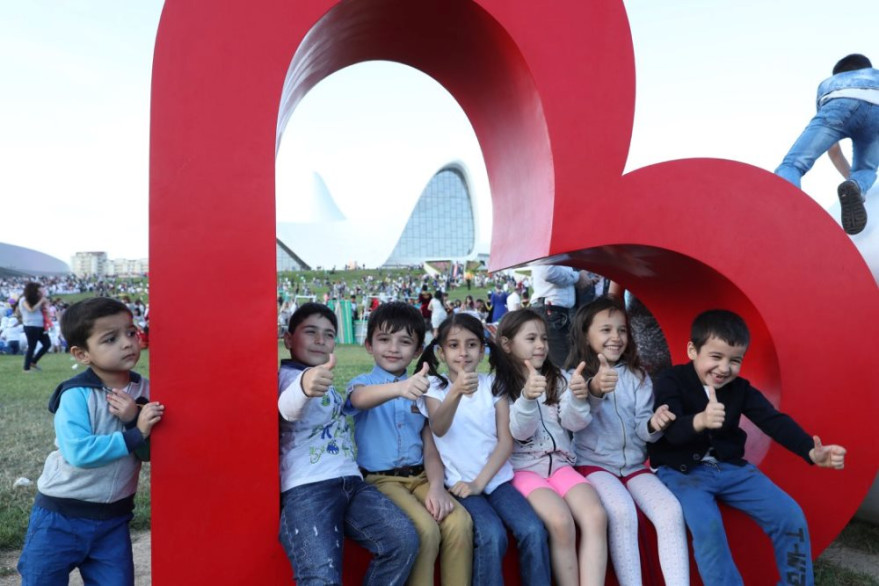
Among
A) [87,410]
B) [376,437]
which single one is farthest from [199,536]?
[376,437]

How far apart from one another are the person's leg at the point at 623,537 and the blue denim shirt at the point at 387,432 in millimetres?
750

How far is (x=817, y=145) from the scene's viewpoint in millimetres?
3510

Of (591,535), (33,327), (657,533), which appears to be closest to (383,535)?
(591,535)

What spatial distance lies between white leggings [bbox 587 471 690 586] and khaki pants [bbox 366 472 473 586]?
0.55 metres

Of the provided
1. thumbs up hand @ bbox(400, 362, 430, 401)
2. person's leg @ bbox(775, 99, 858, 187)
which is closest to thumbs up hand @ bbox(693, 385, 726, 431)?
thumbs up hand @ bbox(400, 362, 430, 401)

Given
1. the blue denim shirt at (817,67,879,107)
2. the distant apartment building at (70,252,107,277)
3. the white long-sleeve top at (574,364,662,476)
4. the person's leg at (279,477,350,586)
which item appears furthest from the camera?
the distant apartment building at (70,252,107,277)

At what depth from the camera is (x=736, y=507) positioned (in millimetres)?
2420

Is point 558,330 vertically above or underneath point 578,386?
above

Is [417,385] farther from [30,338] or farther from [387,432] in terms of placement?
[30,338]

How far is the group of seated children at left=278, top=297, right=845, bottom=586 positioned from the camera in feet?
7.01

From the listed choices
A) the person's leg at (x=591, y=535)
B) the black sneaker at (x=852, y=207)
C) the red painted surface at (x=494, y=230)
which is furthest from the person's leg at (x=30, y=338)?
the black sneaker at (x=852, y=207)

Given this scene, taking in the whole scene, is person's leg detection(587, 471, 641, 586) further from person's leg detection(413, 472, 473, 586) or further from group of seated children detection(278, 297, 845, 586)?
person's leg detection(413, 472, 473, 586)

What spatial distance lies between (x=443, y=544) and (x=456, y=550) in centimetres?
5

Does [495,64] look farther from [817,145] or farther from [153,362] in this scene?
[817,145]
